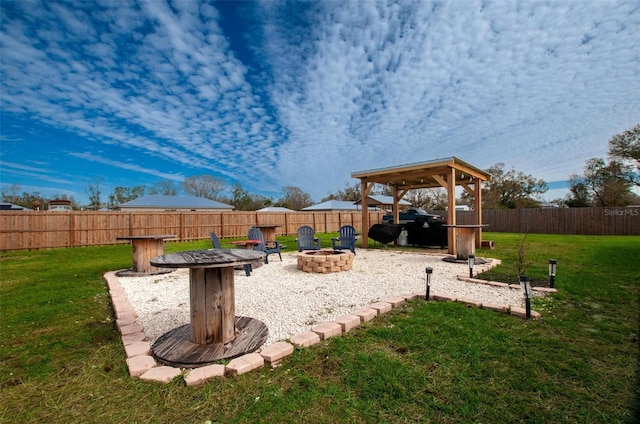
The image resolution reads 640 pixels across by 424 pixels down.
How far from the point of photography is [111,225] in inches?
446

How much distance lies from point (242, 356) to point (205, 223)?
12.7 meters

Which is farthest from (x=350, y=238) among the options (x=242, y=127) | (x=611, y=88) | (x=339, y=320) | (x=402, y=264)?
(x=242, y=127)

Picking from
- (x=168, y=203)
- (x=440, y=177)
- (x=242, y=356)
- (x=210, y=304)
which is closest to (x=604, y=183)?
(x=440, y=177)

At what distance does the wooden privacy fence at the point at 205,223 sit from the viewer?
32.3 ft

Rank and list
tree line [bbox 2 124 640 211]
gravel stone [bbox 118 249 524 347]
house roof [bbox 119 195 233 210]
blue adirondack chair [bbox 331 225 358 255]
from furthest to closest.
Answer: house roof [bbox 119 195 233 210]
tree line [bbox 2 124 640 211]
blue adirondack chair [bbox 331 225 358 255]
gravel stone [bbox 118 249 524 347]

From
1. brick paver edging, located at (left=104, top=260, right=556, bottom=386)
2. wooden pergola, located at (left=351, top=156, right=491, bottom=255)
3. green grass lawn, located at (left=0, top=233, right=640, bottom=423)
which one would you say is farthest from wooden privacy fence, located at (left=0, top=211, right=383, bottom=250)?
green grass lawn, located at (left=0, top=233, right=640, bottom=423)

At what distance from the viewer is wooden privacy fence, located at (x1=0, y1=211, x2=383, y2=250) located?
965 cm

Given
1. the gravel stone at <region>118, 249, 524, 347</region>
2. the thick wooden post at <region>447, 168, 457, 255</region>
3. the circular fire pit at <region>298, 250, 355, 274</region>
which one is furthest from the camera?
the thick wooden post at <region>447, 168, 457, 255</region>

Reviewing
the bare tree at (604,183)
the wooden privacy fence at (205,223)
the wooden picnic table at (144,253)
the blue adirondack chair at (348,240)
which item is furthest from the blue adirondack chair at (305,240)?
the bare tree at (604,183)

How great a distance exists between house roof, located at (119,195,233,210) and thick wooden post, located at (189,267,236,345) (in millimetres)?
24695

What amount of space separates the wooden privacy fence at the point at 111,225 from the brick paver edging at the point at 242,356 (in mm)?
6452

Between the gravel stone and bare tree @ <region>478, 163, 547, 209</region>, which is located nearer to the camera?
the gravel stone

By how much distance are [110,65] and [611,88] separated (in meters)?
14.5

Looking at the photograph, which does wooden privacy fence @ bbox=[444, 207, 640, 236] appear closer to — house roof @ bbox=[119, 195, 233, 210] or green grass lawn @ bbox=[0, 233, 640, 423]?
green grass lawn @ bbox=[0, 233, 640, 423]
